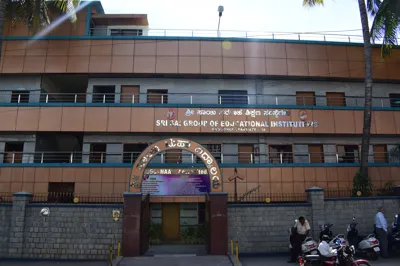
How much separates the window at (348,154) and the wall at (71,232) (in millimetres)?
15572

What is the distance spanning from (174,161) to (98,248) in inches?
337

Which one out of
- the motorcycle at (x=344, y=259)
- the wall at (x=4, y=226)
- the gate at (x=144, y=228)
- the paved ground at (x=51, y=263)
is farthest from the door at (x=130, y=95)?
the motorcycle at (x=344, y=259)

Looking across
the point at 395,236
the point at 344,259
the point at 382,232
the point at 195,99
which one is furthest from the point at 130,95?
the point at 395,236

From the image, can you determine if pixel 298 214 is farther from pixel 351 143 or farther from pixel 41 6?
pixel 41 6

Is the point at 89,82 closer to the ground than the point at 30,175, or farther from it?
farther from it

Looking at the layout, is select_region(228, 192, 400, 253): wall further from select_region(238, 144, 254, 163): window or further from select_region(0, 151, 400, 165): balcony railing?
select_region(238, 144, 254, 163): window

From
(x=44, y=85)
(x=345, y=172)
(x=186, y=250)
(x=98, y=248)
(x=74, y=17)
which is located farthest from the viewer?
(x=44, y=85)

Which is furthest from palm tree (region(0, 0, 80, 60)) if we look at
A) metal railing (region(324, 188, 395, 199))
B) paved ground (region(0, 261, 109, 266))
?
metal railing (region(324, 188, 395, 199))

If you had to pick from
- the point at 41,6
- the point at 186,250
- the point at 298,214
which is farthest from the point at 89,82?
the point at 298,214

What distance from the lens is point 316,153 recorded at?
860 inches

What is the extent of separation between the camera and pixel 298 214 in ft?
46.4

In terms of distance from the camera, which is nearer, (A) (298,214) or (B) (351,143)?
(A) (298,214)

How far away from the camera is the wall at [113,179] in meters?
19.2

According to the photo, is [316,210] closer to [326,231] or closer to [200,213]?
[326,231]
